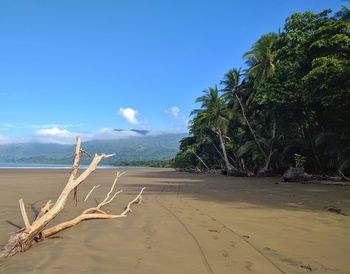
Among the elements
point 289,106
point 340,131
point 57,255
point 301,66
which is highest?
point 301,66

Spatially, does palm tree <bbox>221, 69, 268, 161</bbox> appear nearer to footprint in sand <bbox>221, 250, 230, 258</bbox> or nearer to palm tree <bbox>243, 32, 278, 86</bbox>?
palm tree <bbox>243, 32, 278, 86</bbox>

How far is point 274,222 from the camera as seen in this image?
777 centimetres

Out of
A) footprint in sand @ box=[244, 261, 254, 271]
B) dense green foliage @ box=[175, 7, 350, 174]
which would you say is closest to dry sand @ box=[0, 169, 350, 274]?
footprint in sand @ box=[244, 261, 254, 271]

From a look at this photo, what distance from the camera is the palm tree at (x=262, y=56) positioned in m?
31.9

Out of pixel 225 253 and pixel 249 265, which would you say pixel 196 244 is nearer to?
pixel 225 253

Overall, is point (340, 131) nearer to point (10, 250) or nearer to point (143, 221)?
point (143, 221)

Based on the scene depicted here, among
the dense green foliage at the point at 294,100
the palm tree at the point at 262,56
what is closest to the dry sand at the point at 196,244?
the dense green foliage at the point at 294,100

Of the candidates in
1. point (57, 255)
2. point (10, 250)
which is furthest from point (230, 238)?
point (10, 250)

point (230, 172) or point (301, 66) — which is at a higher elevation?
point (301, 66)

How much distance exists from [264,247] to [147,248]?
1.70 metres

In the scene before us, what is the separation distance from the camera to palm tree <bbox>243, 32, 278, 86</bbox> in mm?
31875

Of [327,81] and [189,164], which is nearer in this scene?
[327,81]

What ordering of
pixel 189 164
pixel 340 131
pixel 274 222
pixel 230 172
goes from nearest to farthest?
pixel 274 222 → pixel 340 131 → pixel 230 172 → pixel 189 164

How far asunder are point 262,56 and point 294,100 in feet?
36.9
